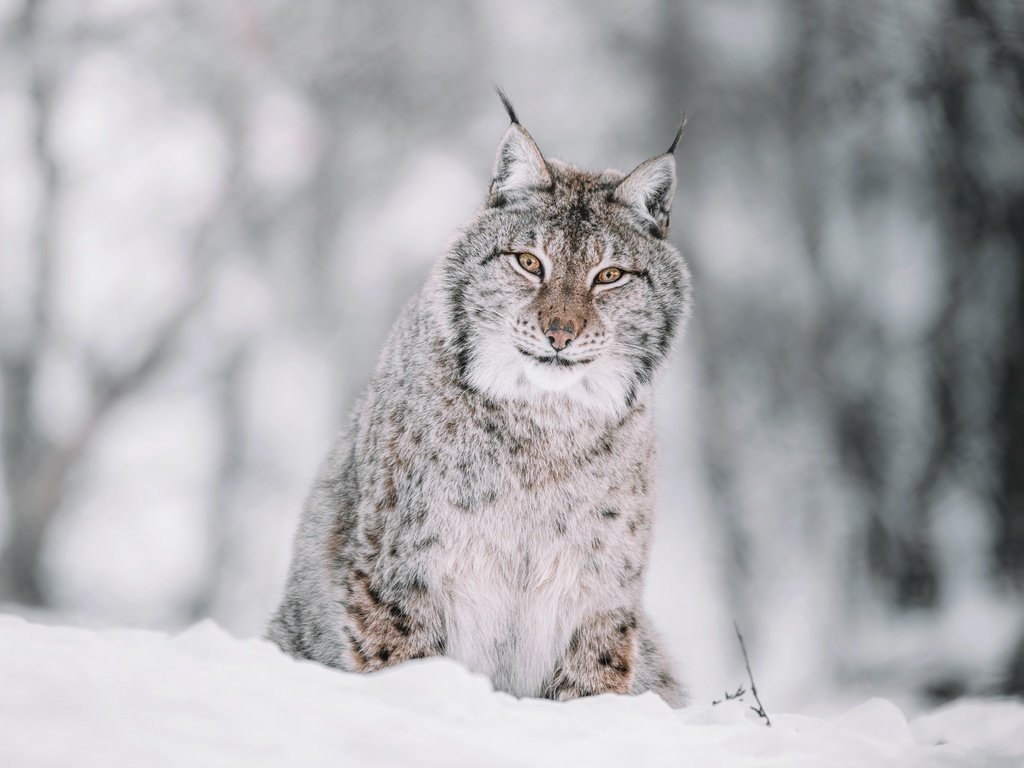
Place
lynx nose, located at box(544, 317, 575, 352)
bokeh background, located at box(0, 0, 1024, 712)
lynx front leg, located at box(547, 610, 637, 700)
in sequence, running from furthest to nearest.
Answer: bokeh background, located at box(0, 0, 1024, 712) → lynx front leg, located at box(547, 610, 637, 700) → lynx nose, located at box(544, 317, 575, 352)

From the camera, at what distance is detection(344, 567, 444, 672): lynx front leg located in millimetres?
3838

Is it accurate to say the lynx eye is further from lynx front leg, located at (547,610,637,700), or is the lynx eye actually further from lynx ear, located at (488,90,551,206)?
lynx front leg, located at (547,610,637,700)

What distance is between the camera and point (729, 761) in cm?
305

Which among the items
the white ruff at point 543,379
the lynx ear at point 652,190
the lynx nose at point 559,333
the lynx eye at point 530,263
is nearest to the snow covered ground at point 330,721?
the white ruff at point 543,379

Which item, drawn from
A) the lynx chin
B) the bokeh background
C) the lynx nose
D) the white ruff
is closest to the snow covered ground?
the lynx chin

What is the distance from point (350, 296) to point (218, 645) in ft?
30.5

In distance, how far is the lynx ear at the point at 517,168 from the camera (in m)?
4.09

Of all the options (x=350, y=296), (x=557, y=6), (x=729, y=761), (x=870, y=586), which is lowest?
(x=729, y=761)

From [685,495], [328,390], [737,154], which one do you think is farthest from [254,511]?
[737,154]

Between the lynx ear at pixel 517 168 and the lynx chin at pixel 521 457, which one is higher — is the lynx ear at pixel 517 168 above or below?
above

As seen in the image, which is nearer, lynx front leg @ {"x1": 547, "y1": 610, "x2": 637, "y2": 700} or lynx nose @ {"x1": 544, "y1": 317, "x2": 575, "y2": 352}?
lynx nose @ {"x1": 544, "y1": 317, "x2": 575, "y2": 352}

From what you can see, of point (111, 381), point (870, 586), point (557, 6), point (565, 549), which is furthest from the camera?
point (557, 6)

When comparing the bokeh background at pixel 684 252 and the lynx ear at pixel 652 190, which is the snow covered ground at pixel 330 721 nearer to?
the lynx ear at pixel 652 190

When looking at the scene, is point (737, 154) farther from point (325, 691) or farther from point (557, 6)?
point (325, 691)
